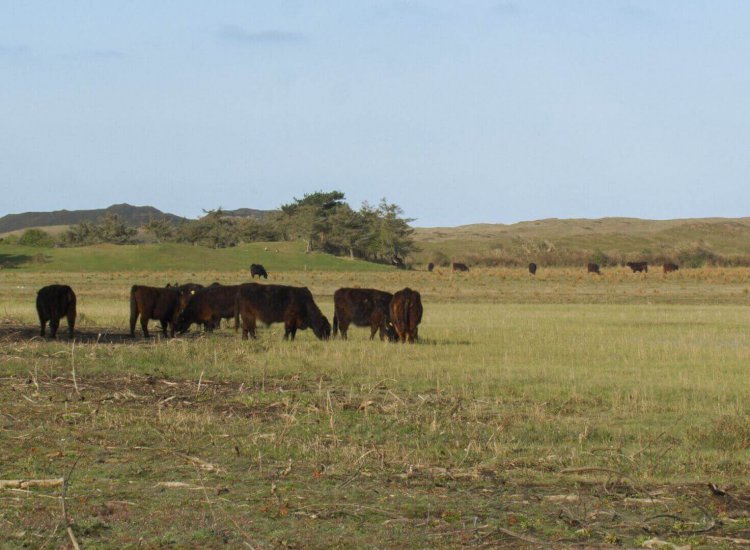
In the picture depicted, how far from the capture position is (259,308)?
22.6 meters

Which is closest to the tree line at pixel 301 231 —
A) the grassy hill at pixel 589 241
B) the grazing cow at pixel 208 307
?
the grassy hill at pixel 589 241

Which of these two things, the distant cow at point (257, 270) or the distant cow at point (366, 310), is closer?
the distant cow at point (366, 310)

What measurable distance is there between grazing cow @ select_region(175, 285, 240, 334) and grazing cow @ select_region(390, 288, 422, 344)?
4037 millimetres

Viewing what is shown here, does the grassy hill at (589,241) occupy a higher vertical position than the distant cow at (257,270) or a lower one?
higher

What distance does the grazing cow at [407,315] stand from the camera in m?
22.0

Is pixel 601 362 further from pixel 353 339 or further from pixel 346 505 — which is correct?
pixel 346 505

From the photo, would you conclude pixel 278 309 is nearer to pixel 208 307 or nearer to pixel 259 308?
pixel 259 308

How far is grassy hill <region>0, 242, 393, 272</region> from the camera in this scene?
7188cm

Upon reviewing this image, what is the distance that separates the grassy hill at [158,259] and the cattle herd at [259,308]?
153 feet

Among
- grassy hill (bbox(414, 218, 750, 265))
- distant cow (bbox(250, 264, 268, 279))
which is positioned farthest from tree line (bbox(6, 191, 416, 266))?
distant cow (bbox(250, 264, 268, 279))

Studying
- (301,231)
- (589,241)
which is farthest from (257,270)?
(589,241)

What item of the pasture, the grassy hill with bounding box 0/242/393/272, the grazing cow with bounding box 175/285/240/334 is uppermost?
the grassy hill with bounding box 0/242/393/272

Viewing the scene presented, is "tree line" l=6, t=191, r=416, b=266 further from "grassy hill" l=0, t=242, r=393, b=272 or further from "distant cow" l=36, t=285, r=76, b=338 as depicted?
"distant cow" l=36, t=285, r=76, b=338

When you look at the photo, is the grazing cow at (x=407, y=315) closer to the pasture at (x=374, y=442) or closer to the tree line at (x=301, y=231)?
the pasture at (x=374, y=442)
